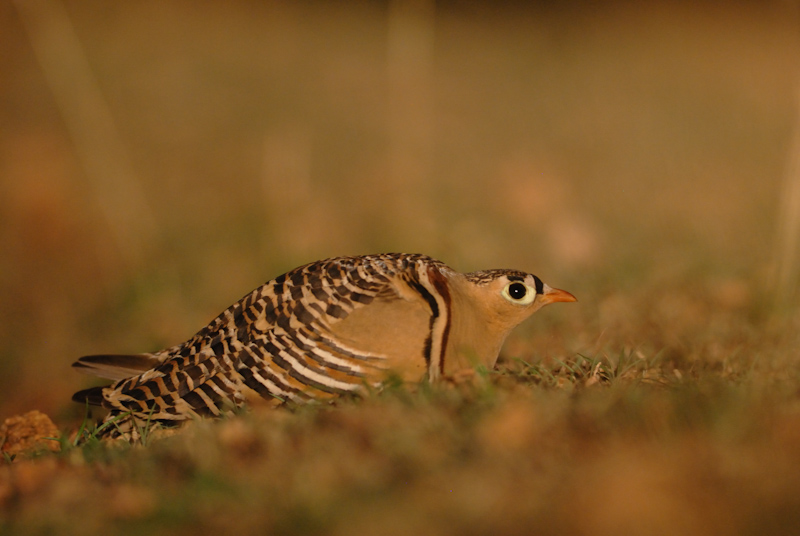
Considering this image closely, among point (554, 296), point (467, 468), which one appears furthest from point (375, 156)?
point (467, 468)

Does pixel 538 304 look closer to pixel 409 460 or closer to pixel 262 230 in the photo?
pixel 409 460

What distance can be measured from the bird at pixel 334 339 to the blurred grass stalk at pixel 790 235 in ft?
3.53

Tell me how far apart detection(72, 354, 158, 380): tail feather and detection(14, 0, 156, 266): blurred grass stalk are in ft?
7.39

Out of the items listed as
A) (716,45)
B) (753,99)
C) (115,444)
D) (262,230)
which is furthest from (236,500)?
(716,45)

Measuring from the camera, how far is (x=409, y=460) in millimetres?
1931

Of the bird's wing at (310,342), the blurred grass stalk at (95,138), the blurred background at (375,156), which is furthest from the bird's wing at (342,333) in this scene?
the blurred grass stalk at (95,138)

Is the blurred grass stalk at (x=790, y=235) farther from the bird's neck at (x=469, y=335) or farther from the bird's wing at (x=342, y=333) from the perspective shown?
the bird's wing at (x=342, y=333)

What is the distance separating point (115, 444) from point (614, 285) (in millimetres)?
2431

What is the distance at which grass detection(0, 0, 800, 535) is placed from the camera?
1.83 m

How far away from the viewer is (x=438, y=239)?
4.70 m

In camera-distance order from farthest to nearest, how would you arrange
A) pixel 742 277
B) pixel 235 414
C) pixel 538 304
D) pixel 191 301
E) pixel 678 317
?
pixel 191 301, pixel 742 277, pixel 678 317, pixel 538 304, pixel 235 414

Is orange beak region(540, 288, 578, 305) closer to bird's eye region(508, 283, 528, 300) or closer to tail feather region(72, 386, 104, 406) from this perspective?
bird's eye region(508, 283, 528, 300)

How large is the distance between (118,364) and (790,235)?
2884mm

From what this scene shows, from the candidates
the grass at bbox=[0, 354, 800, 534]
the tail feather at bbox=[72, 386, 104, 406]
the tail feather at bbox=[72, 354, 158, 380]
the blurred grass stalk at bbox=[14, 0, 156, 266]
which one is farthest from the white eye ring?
the blurred grass stalk at bbox=[14, 0, 156, 266]
